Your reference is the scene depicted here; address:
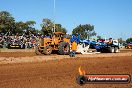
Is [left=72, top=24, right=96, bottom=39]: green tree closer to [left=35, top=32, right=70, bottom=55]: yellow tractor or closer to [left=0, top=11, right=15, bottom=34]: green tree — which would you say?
[left=0, top=11, right=15, bottom=34]: green tree

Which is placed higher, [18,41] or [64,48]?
[18,41]

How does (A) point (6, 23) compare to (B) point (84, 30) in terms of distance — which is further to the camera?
(B) point (84, 30)

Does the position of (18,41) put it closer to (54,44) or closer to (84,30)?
(54,44)

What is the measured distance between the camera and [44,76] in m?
13.2

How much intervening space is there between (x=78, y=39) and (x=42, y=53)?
344 centimetres

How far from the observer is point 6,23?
6334cm

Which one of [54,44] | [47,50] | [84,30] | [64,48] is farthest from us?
[84,30]

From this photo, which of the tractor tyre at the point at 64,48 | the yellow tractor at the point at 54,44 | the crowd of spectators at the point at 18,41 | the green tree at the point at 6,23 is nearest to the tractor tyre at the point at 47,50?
the yellow tractor at the point at 54,44

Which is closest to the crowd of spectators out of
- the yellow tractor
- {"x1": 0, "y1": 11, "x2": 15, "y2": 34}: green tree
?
the yellow tractor

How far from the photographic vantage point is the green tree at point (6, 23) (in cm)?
6206

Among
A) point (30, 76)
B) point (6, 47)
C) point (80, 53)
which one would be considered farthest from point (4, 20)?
point (30, 76)

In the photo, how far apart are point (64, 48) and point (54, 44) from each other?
1.14 m

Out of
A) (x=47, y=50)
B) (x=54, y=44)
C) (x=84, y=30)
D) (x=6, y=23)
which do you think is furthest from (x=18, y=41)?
(x=84, y=30)

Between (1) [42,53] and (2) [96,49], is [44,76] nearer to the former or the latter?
(1) [42,53]
